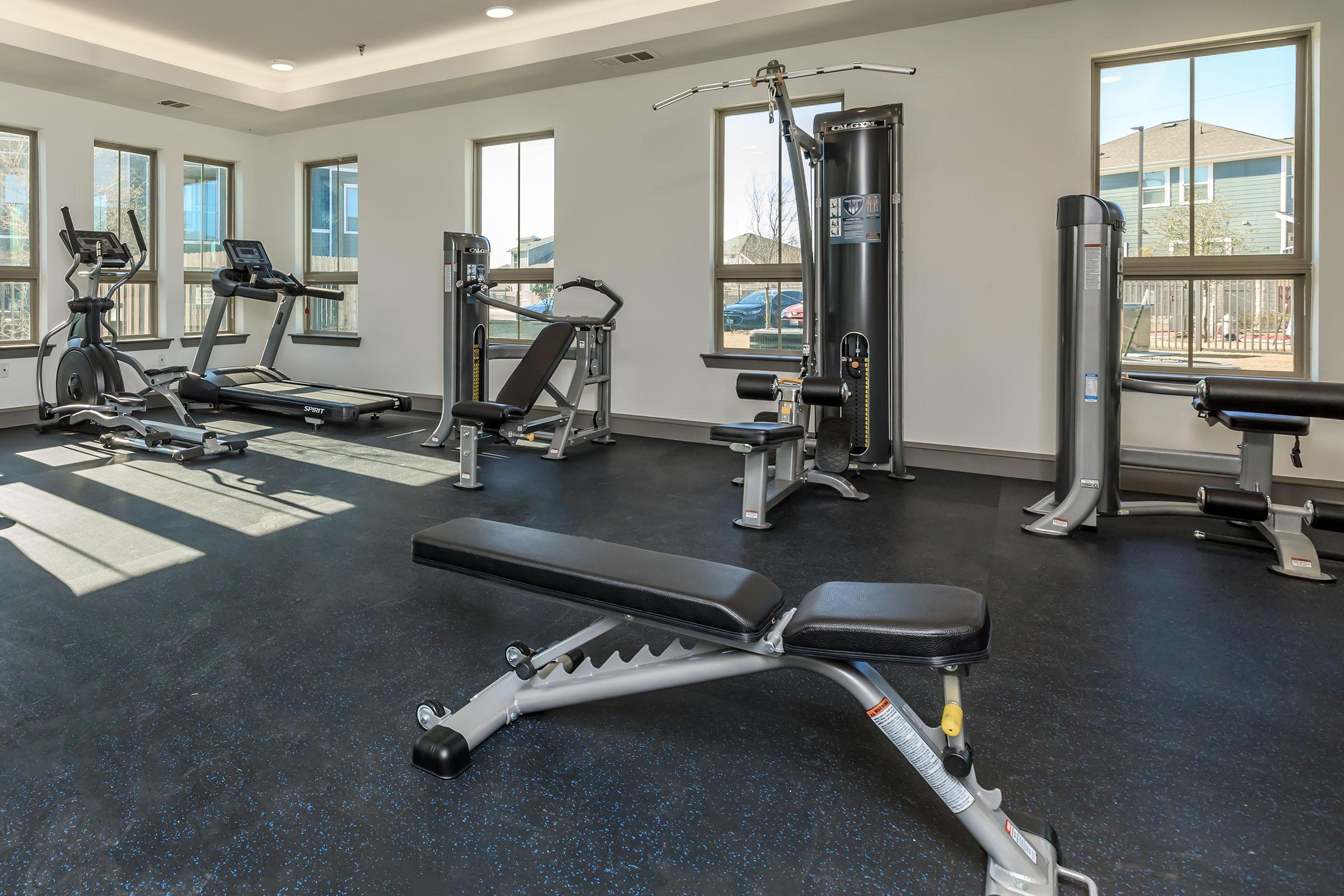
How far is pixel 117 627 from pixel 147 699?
0.56 metres

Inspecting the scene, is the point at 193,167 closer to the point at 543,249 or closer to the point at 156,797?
the point at 543,249

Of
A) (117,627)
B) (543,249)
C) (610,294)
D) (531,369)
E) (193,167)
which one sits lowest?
(117,627)

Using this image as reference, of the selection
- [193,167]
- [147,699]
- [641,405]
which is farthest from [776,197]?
[193,167]

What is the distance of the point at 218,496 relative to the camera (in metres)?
3.92

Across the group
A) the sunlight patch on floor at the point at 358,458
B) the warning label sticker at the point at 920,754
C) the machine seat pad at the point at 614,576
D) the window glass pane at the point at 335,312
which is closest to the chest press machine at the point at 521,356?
the sunlight patch on floor at the point at 358,458

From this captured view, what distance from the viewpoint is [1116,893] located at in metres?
1.28

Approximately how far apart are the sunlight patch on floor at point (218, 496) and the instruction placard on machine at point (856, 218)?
9.64ft

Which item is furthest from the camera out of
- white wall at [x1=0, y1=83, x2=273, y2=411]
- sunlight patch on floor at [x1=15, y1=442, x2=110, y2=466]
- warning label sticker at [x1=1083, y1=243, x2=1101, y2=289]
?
white wall at [x1=0, y1=83, x2=273, y2=411]

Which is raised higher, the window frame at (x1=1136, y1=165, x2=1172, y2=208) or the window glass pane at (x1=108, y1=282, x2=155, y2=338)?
the window frame at (x1=1136, y1=165, x2=1172, y2=208)

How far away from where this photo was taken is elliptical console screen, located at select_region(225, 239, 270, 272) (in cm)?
584

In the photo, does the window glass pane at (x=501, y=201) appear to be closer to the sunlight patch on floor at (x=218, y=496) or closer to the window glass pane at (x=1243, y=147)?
the sunlight patch on floor at (x=218, y=496)

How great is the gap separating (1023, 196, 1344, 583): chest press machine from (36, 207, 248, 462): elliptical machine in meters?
4.66

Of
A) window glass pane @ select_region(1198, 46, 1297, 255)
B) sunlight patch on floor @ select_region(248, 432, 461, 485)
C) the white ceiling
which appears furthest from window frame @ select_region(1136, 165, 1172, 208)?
sunlight patch on floor @ select_region(248, 432, 461, 485)

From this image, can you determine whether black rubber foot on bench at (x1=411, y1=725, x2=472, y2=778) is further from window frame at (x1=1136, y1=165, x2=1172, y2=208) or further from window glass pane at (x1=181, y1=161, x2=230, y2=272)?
window glass pane at (x1=181, y1=161, x2=230, y2=272)
